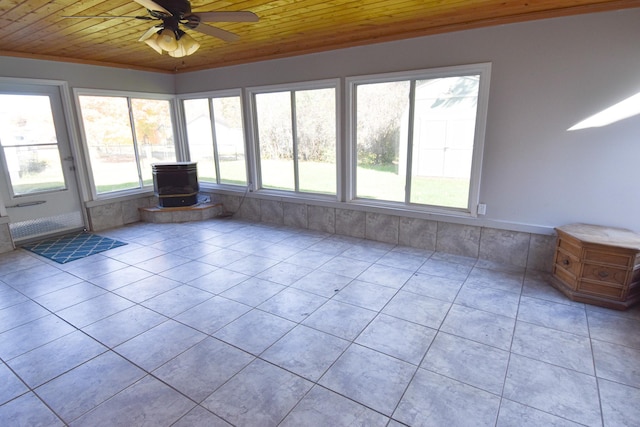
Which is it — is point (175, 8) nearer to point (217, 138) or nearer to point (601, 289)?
point (217, 138)

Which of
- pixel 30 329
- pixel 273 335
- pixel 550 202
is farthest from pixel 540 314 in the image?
pixel 30 329

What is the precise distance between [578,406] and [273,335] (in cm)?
184

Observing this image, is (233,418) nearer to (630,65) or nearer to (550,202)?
(550,202)

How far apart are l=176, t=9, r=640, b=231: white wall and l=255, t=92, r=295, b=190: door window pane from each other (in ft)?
5.97

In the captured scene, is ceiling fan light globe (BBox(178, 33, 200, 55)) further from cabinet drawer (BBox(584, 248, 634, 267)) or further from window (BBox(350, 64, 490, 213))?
cabinet drawer (BBox(584, 248, 634, 267))

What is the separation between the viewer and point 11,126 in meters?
4.21

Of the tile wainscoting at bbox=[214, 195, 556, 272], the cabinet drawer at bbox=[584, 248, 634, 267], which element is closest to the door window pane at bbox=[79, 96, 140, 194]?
the tile wainscoting at bbox=[214, 195, 556, 272]

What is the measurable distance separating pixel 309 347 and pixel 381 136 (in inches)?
112

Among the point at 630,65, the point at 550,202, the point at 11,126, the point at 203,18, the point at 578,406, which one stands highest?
the point at 203,18

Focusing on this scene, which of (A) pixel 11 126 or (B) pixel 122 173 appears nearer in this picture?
(A) pixel 11 126

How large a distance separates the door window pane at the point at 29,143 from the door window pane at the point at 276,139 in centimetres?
288

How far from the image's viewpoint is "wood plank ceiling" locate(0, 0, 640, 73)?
8.99 feet

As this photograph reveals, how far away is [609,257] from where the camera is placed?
2.63m

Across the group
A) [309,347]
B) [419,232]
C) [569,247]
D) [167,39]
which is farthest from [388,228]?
[167,39]
